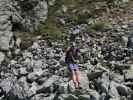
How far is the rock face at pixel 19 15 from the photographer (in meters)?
29.6

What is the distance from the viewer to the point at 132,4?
2886 cm

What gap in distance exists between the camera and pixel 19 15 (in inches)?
1229

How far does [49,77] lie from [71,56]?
331 centimetres

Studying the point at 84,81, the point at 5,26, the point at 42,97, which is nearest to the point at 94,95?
the point at 84,81

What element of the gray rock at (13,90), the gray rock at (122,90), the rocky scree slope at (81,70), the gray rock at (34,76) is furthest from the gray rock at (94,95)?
the gray rock at (34,76)

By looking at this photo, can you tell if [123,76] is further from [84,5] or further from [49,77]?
[84,5]

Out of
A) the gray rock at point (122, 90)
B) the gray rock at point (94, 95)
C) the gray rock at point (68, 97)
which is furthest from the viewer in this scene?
the gray rock at point (68, 97)

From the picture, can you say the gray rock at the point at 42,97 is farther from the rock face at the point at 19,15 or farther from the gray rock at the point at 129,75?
the rock face at the point at 19,15

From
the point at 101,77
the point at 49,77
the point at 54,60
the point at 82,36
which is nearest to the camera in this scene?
the point at 101,77

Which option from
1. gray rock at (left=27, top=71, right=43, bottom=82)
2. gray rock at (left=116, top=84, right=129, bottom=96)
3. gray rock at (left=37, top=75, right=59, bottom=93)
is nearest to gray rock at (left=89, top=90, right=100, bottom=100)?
gray rock at (left=116, top=84, right=129, bottom=96)

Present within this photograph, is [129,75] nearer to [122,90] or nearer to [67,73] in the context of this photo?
[122,90]

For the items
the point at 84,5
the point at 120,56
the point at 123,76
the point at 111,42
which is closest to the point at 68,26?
the point at 84,5

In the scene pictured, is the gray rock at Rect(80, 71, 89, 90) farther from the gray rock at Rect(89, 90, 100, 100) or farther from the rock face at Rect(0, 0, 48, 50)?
the rock face at Rect(0, 0, 48, 50)

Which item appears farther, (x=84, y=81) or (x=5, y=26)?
(x=5, y=26)
